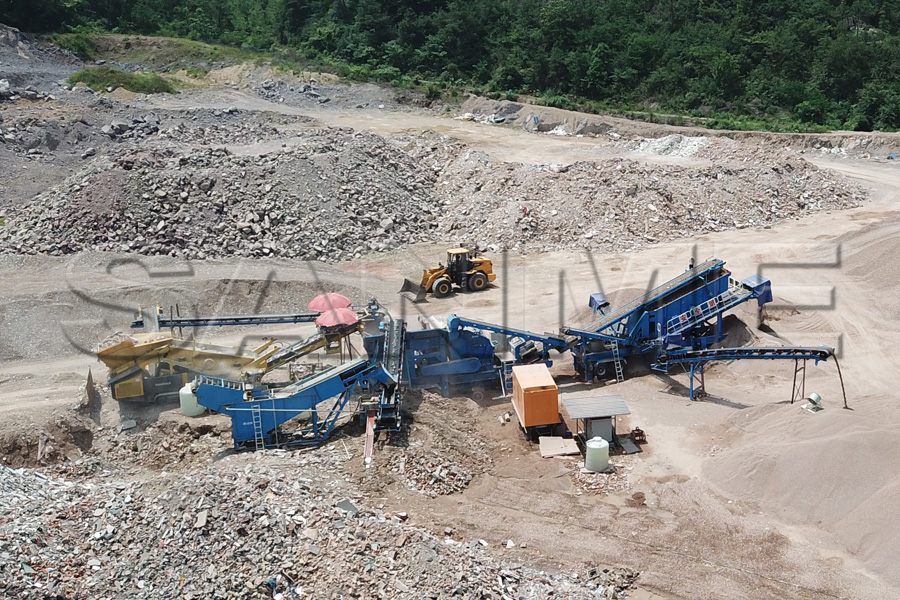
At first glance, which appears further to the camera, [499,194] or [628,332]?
[499,194]

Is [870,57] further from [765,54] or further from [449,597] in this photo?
[449,597]

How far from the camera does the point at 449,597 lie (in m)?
Answer: 10.8

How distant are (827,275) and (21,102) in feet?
140

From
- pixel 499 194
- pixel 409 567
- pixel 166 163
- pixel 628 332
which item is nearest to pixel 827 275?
pixel 628 332

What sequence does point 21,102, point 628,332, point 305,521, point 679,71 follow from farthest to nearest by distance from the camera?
point 679,71 < point 21,102 < point 628,332 < point 305,521

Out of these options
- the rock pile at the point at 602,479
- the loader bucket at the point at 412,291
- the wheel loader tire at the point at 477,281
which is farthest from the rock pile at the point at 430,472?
the wheel loader tire at the point at 477,281

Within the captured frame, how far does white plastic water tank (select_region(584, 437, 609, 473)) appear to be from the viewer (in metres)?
15.2

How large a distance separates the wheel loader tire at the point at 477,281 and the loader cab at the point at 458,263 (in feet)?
0.96

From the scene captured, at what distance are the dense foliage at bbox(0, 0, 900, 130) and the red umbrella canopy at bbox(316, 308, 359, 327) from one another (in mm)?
36454

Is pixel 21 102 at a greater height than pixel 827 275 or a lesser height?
greater

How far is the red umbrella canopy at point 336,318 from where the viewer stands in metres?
16.9

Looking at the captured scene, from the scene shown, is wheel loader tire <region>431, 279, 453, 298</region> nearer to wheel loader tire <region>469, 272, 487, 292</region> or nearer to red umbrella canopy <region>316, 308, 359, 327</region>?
wheel loader tire <region>469, 272, 487, 292</region>

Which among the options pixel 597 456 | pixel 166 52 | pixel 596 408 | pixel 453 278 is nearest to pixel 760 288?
pixel 596 408

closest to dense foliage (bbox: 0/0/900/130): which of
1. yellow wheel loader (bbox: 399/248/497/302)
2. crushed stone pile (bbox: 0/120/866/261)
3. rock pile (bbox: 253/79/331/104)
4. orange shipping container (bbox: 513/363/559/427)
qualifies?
rock pile (bbox: 253/79/331/104)
